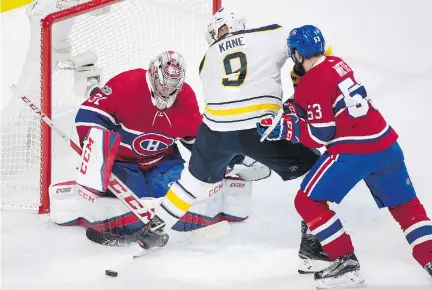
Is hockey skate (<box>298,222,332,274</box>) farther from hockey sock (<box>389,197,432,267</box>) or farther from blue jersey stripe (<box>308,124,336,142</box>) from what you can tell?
blue jersey stripe (<box>308,124,336,142</box>)

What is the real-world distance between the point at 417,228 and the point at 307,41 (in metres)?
0.68

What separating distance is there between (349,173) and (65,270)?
3.24 ft

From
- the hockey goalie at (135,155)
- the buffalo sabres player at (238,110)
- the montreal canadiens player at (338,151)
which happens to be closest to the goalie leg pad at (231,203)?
the hockey goalie at (135,155)

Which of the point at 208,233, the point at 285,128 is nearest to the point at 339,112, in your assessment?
the point at 285,128

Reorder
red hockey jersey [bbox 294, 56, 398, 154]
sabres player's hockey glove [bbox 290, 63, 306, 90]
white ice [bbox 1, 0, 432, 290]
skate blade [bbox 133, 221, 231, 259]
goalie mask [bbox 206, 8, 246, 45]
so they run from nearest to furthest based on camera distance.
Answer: red hockey jersey [bbox 294, 56, 398, 154] < white ice [bbox 1, 0, 432, 290] < sabres player's hockey glove [bbox 290, 63, 306, 90] < skate blade [bbox 133, 221, 231, 259] < goalie mask [bbox 206, 8, 246, 45]

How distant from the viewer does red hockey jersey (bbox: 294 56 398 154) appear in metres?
3.13

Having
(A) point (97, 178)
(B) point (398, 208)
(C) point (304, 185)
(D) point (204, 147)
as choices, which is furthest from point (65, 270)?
(B) point (398, 208)

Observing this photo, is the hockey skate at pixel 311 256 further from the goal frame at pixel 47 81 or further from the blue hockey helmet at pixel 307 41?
the goal frame at pixel 47 81

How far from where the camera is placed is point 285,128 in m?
Answer: 3.22

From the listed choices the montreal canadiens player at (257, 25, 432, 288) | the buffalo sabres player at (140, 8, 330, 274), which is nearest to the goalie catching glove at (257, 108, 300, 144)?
the montreal canadiens player at (257, 25, 432, 288)

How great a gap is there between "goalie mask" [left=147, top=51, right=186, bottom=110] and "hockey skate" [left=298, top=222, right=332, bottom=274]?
2.31 ft

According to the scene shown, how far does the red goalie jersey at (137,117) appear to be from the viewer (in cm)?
368

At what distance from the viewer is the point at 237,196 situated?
3.87 meters

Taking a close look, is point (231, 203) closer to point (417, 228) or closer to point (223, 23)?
point (223, 23)
